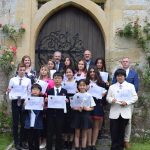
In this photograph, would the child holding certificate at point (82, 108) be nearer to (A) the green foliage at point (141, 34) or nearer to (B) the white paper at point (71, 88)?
(B) the white paper at point (71, 88)

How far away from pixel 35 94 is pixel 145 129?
3.14 meters

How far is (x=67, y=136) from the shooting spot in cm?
884

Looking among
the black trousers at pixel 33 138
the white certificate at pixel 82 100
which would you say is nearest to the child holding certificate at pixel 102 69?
the white certificate at pixel 82 100

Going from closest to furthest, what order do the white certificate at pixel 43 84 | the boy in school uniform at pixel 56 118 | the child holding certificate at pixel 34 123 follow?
the child holding certificate at pixel 34 123, the boy in school uniform at pixel 56 118, the white certificate at pixel 43 84

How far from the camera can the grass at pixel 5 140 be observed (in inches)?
355

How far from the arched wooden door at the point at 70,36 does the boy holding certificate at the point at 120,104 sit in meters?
2.19

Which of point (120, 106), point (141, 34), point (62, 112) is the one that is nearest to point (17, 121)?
point (62, 112)

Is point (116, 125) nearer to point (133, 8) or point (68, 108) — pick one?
point (68, 108)

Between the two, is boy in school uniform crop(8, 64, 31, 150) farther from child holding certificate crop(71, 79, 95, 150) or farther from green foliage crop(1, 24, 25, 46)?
green foliage crop(1, 24, 25, 46)

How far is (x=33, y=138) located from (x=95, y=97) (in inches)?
54.5

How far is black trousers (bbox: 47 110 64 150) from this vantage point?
8.20m

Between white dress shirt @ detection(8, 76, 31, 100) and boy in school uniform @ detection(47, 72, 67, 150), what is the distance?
0.58 meters

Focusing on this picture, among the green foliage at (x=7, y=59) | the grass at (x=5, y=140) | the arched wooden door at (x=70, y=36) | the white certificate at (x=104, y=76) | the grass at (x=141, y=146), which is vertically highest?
the arched wooden door at (x=70, y=36)

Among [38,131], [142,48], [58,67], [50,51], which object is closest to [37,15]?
[50,51]
